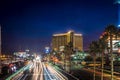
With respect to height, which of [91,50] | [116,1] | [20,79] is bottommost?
[20,79]

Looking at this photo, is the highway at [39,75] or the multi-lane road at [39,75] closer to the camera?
the highway at [39,75]

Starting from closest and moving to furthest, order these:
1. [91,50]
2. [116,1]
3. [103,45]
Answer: [103,45] < [91,50] < [116,1]

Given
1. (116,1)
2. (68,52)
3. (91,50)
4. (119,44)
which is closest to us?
(119,44)

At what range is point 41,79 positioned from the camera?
73625 millimetres

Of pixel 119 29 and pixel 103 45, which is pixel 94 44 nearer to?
pixel 103 45

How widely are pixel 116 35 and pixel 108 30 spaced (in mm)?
1828

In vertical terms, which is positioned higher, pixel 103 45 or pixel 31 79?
pixel 103 45

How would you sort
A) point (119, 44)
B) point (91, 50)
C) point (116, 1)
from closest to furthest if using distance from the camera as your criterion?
point (119, 44) → point (91, 50) → point (116, 1)

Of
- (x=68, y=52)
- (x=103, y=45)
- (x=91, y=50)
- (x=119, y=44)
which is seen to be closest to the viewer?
(x=119, y=44)

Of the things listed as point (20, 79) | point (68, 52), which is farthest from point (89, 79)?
point (68, 52)

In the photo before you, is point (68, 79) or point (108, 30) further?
point (68, 79)

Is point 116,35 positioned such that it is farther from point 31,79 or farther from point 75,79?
point 31,79

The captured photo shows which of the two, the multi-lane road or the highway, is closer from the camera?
the highway

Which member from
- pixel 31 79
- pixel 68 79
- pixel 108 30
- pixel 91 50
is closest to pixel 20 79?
pixel 31 79
